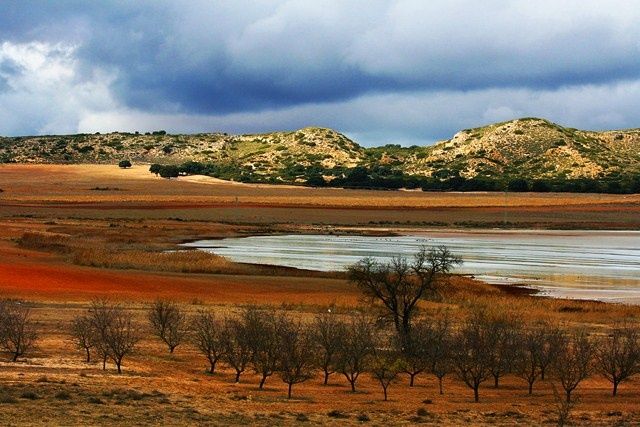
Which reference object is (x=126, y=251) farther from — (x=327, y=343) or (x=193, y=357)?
(x=327, y=343)

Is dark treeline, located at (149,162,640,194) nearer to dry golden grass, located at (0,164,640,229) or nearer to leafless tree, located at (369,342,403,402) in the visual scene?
dry golden grass, located at (0,164,640,229)

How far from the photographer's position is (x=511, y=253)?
78.9 m

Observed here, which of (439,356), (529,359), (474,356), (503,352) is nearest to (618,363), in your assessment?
(529,359)

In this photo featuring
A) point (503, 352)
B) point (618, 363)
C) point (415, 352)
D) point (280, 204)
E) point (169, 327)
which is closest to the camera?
point (618, 363)

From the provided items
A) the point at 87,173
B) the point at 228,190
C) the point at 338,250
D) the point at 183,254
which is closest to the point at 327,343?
the point at 183,254

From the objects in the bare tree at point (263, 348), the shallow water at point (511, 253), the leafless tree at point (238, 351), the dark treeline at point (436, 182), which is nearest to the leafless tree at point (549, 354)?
the bare tree at point (263, 348)

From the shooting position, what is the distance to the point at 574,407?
24469 millimetres

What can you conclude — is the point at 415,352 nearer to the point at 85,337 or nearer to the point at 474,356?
the point at 474,356

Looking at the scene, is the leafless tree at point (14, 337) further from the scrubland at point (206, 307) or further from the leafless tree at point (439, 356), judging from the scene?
the leafless tree at point (439, 356)

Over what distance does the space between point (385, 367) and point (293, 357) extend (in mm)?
2722

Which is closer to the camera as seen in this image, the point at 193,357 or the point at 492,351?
the point at 492,351

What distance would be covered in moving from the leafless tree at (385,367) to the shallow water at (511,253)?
73.6ft

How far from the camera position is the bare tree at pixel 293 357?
26325 millimetres

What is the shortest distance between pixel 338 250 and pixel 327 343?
50.8 meters
